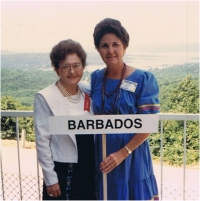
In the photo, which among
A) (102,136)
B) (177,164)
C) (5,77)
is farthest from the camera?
(177,164)

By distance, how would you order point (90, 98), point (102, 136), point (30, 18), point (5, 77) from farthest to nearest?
point (5, 77) < point (30, 18) < point (90, 98) < point (102, 136)

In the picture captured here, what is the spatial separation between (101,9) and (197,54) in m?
0.58

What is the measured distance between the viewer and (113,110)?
134 centimetres

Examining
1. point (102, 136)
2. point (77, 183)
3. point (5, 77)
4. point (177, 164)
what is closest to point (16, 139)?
point (5, 77)

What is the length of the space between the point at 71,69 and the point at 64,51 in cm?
9

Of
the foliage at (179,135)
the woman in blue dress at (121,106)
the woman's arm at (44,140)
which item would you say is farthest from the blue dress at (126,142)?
the foliage at (179,135)

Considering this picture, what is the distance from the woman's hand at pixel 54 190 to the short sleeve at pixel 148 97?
53cm

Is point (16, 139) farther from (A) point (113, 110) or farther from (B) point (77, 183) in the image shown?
(A) point (113, 110)

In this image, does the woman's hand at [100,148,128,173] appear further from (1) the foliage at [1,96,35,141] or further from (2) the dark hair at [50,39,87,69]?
(1) the foliage at [1,96,35,141]

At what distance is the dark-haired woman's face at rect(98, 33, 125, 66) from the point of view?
1330mm

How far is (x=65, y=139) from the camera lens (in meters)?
1.36

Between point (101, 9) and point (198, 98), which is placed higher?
point (101, 9)

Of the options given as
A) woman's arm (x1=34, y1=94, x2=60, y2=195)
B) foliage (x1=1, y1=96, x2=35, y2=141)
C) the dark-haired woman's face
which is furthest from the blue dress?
foliage (x1=1, y1=96, x2=35, y2=141)

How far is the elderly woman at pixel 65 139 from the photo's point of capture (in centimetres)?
132
